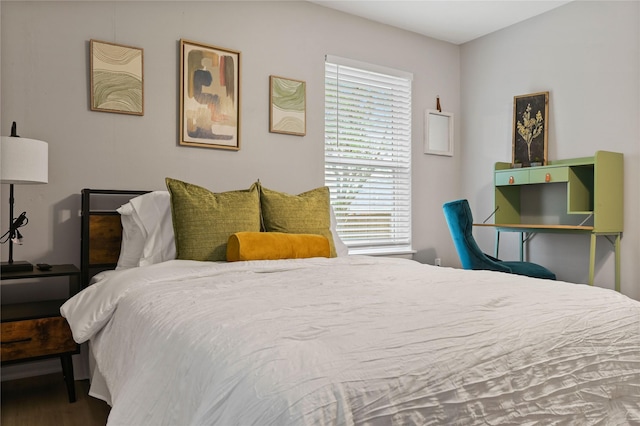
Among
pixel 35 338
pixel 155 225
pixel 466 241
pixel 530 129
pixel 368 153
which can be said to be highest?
→ pixel 530 129

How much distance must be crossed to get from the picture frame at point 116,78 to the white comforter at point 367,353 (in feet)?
4.73

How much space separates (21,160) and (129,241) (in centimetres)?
67

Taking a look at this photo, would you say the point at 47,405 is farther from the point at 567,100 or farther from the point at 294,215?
the point at 567,100

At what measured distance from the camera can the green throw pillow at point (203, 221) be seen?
247 cm

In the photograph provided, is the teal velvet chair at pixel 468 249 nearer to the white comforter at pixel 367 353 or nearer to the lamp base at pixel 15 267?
the white comforter at pixel 367 353

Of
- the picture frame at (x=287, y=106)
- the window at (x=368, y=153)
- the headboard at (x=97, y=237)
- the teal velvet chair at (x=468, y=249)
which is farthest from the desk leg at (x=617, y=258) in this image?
the headboard at (x=97, y=237)

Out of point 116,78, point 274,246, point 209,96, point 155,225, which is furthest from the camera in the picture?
point 209,96

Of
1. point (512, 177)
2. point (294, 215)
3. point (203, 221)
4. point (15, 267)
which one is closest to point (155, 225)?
point (203, 221)

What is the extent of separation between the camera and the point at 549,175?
354 centimetres

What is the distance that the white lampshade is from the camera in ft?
7.15

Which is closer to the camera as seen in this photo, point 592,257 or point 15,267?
point 15,267

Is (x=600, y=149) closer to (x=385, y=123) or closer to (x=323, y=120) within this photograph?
(x=385, y=123)

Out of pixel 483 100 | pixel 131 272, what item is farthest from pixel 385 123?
pixel 131 272

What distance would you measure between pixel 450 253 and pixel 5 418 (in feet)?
12.2
